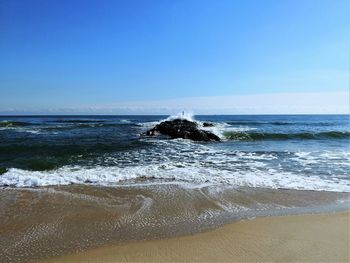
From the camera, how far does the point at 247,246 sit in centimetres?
427

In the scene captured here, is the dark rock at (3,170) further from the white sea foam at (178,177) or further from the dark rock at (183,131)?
→ the dark rock at (183,131)

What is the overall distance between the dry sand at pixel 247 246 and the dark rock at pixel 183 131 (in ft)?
48.6

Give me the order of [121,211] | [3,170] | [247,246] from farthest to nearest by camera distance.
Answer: [3,170]
[121,211]
[247,246]

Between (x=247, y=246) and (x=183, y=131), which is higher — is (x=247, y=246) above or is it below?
below

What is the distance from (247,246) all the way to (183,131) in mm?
17143

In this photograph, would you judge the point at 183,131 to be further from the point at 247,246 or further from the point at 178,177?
the point at 247,246

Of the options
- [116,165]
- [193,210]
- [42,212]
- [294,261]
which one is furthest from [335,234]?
[116,165]

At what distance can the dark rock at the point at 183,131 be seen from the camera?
1995cm

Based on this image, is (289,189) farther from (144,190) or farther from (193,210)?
(144,190)

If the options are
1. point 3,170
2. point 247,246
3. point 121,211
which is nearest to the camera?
point 247,246

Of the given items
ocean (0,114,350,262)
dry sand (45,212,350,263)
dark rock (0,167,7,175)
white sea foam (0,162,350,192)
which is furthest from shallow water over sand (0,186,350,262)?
Answer: dark rock (0,167,7,175)

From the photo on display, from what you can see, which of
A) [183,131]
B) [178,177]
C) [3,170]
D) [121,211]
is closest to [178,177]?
[178,177]

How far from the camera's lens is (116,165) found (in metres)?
10.8

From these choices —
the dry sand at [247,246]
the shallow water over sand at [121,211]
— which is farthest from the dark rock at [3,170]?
the dry sand at [247,246]
